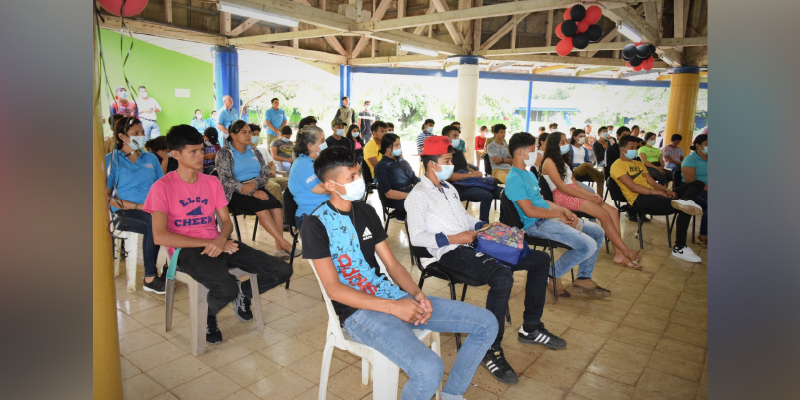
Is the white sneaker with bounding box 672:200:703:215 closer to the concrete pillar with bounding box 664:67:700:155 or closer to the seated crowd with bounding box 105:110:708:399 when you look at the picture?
the seated crowd with bounding box 105:110:708:399

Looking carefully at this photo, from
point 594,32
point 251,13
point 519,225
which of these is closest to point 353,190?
point 519,225

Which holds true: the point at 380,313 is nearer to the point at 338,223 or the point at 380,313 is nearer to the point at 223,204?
the point at 338,223

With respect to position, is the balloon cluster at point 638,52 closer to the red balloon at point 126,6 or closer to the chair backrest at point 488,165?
the chair backrest at point 488,165

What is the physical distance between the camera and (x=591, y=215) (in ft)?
15.0

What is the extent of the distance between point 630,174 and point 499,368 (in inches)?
147

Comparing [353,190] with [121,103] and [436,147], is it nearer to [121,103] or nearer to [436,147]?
[436,147]

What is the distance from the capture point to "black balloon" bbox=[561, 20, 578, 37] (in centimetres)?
643

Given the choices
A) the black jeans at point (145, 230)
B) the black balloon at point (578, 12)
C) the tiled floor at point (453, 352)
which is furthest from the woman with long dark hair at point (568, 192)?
the black jeans at point (145, 230)

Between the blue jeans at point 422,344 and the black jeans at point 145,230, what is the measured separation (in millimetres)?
2437

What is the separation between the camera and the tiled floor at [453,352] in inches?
102

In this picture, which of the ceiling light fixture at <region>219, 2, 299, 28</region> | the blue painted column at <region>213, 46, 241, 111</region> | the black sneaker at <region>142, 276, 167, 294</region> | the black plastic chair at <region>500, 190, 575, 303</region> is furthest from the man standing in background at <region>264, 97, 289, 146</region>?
the black plastic chair at <region>500, 190, 575, 303</region>

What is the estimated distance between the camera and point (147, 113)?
9797 millimetres
